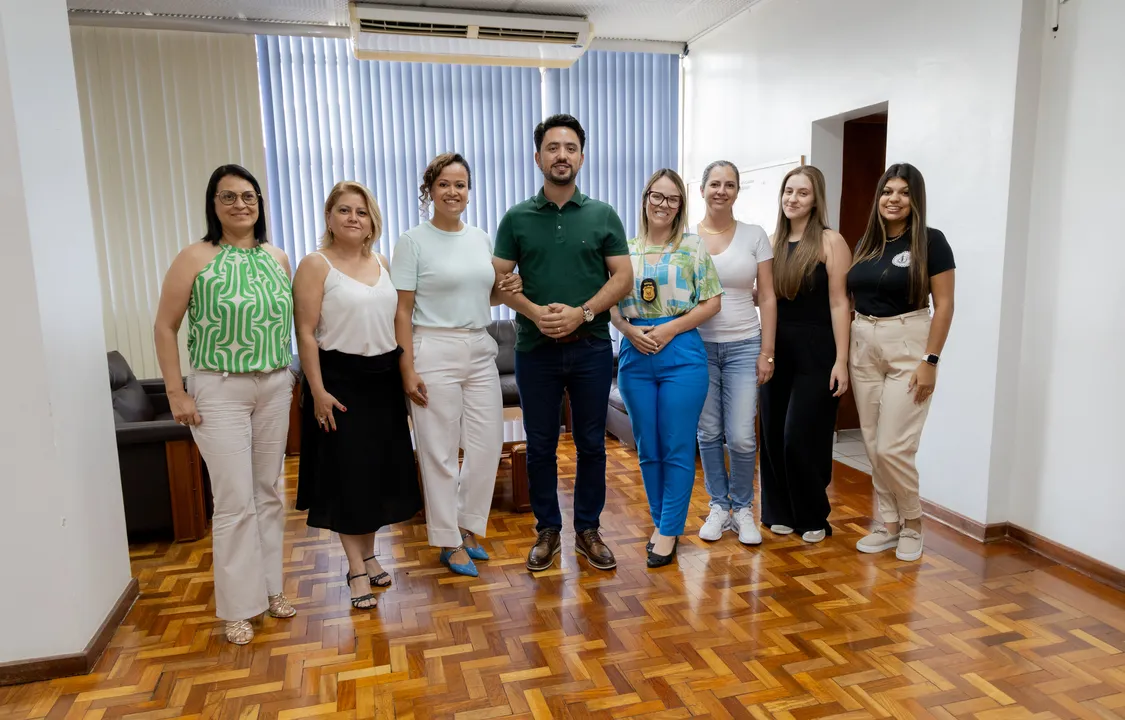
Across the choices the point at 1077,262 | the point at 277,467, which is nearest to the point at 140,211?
the point at 277,467

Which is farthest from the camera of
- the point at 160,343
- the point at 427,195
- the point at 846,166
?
the point at 846,166

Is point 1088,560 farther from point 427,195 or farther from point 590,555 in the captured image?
point 427,195

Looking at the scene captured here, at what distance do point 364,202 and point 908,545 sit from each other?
2593 millimetres

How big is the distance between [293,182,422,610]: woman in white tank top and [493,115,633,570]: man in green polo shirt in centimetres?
51

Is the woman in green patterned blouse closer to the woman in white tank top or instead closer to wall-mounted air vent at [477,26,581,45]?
the woman in white tank top

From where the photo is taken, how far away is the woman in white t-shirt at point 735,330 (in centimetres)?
315

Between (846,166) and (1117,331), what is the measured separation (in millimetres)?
2300

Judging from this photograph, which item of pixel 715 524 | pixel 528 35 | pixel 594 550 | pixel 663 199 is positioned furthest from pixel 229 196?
pixel 528 35

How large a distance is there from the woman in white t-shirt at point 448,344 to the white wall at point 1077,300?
7.37ft

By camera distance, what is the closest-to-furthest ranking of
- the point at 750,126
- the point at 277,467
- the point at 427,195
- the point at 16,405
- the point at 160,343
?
1. the point at 16,405
2. the point at 160,343
3. the point at 277,467
4. the point at 427,195
5. the point at 750,126

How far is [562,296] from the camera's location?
2.89m

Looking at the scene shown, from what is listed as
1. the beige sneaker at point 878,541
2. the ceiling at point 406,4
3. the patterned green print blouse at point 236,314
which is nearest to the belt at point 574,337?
the patterned green print blouse at point 236,314

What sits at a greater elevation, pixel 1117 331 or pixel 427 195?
pixel 427 195

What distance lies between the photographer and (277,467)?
264cm
